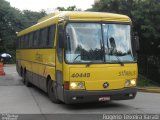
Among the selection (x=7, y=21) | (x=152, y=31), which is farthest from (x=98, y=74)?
(x=7, y=21)

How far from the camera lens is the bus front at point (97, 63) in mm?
12180

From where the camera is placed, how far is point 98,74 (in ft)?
40.4

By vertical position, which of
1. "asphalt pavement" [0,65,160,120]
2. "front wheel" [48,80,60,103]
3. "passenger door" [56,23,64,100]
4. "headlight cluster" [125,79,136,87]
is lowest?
"asphalt pavement" [0,65,160,120]

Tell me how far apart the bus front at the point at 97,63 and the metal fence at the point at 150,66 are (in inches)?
567

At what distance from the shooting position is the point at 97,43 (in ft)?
41.4

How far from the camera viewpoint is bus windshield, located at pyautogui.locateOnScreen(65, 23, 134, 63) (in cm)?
1238

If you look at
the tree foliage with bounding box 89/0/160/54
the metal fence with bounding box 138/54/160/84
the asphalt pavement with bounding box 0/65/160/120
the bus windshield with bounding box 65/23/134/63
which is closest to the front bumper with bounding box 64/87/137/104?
the asphalt pavement with bounding box 0/65/160/120

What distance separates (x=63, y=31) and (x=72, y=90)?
179 centimetres

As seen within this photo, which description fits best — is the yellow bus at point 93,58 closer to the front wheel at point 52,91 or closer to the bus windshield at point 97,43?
the bus windshield at point 97,43

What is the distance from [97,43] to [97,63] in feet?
2.11

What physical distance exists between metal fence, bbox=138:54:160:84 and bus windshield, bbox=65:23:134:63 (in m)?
14.4

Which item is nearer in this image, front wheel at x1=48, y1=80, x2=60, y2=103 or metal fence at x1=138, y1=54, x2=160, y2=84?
front wheel at x1=48, y1=80, x2=60, y2=103

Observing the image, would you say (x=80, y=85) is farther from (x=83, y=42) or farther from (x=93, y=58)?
(x=83, y=42)

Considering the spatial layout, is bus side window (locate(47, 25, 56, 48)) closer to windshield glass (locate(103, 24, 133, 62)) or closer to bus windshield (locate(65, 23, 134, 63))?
bus windshield (locate(65, 23, 134, 63))
